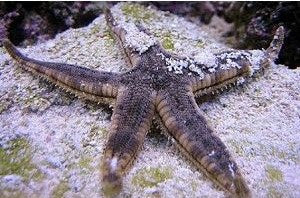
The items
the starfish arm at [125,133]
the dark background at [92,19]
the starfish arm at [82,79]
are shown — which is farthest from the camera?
the dark background at [92,19]

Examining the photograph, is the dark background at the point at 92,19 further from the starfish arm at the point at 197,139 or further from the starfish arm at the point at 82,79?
the starfish arm at the point at 197,139

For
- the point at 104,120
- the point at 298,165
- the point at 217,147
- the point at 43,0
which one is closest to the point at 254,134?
the point at 298,165

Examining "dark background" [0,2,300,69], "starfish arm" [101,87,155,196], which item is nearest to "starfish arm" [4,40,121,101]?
"starfish arm" [101,87,155,196]

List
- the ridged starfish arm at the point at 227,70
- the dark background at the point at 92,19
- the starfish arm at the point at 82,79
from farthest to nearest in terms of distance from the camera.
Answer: the dark background at the point at 92,19 → the ridged starfish arm at the point at 227,70 → the starfish arm at the point at 82,79

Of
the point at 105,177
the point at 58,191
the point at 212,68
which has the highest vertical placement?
the point at 212,68

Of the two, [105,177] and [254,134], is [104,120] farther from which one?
[254,134]

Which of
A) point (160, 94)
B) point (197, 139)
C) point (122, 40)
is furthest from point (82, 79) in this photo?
point (197, 139)

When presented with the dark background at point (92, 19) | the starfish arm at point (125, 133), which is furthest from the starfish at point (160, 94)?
the dark background at point (92, 19)
